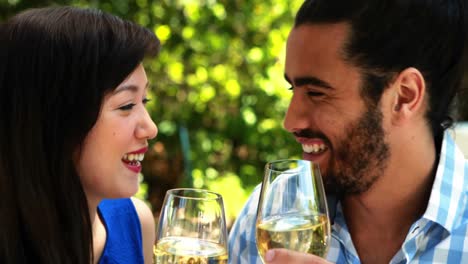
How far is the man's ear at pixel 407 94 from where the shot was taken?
90.9 inches

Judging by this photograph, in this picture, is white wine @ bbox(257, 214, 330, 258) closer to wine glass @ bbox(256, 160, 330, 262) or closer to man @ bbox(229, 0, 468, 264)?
wine glass @ bbox(256, 160, 330, 262)

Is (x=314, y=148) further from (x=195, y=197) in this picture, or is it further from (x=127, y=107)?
(x=195, y=197)

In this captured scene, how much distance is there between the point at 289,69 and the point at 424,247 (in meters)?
0.67

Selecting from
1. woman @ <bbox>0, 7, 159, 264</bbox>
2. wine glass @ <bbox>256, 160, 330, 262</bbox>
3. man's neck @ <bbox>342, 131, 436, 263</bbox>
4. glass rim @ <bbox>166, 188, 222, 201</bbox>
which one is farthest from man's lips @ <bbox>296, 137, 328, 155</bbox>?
glass rim @ <bbox>166, 188, 222, 201</bbox>

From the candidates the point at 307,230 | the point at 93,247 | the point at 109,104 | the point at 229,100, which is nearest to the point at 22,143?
the point at 109,104

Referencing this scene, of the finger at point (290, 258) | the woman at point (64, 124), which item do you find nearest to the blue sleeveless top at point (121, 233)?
the woman at point (64, 124)

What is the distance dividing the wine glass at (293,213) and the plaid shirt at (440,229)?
1.98 feet

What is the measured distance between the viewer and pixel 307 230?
1613 mm

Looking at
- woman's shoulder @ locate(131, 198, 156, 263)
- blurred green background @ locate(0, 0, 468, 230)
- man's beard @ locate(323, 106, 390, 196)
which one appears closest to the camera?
man's beard @ locate(323, 106, 390, 196)

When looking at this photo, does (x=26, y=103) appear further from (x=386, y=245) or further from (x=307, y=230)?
(x=386, y=245)

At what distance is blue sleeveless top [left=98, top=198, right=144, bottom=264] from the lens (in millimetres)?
2496

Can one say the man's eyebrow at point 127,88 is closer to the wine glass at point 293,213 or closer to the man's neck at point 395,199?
the wine glass at point 293,213

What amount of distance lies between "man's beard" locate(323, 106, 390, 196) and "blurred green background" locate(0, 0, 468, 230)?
8.08 feet

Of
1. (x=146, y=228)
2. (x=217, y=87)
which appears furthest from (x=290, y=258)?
(x=217, y=87)
